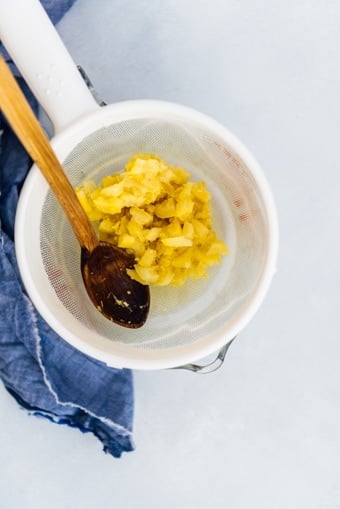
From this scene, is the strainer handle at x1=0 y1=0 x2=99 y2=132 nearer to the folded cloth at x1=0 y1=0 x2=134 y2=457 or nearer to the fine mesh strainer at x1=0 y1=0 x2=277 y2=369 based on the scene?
the fine mesh strainer at x1=0 y1=0 x2=277 y2=369

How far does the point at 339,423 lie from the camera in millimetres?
853

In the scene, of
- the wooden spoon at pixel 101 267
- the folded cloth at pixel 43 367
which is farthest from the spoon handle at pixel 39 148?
the folded cloth at pixel 43 367

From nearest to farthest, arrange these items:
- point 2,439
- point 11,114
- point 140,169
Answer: point 11,114 → point 140,169 → point 2,439

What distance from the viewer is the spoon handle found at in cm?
59

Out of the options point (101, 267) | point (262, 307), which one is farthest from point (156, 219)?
point (262, 307)

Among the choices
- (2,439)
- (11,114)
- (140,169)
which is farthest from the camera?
(2,439)

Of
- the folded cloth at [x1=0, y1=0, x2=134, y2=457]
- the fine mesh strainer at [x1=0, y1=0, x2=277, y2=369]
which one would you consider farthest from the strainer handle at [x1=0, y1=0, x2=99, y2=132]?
the folded cloth at [x1=0, y1=0, x2=134, y2=457]

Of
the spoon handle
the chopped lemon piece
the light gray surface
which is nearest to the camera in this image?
the spoon handle

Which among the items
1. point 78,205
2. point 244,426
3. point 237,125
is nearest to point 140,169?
point 78,205

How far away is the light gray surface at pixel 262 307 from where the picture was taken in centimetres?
84

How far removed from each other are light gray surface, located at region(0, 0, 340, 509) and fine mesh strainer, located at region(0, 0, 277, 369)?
0.28ft

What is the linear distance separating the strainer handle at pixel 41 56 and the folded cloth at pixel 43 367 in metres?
0.11

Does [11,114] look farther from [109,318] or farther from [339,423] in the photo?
[339,423]

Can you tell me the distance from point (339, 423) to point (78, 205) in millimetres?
405
